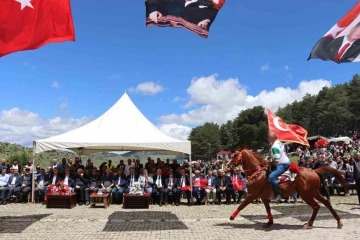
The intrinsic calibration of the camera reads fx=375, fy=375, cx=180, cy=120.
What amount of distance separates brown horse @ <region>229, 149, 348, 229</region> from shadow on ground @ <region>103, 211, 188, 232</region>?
1776 mm

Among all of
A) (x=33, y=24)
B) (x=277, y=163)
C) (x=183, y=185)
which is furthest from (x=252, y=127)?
(x=33, y=24)

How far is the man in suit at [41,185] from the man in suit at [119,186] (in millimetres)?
2993

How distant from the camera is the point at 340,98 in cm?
9012

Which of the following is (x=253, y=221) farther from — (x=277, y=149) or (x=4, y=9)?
(x=4, y=9)

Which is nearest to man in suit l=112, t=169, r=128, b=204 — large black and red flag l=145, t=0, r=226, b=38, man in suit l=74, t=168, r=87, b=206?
man in suit l=74, t=168, r=87, b=206

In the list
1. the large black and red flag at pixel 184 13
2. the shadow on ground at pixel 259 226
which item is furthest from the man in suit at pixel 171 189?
the large black and red flag at pixel 184 13

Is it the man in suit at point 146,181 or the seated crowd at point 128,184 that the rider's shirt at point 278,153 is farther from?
the man in suit at point 146,181

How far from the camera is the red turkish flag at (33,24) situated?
9008 mm

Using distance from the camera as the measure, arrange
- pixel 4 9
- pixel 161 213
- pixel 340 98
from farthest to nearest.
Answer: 1. pixel 340 98
2. pixel 161 213
3. pixel 4 9

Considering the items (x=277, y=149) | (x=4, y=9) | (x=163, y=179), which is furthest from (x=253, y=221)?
(x=4, y=9)

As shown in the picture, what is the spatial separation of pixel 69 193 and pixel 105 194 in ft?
4.61

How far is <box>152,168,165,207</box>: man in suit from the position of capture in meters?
15.2

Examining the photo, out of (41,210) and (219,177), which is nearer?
(41,210)

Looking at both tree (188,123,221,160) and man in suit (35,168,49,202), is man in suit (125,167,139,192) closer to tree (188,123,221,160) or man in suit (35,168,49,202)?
man in suit (35,168,49,202)
